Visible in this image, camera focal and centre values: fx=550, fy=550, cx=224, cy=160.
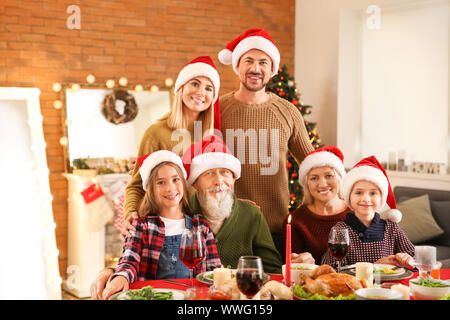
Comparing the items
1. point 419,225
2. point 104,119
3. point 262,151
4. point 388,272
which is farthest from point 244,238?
point 104,119

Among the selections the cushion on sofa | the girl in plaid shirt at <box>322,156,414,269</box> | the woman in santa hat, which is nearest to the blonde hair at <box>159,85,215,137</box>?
the woman in santa hat

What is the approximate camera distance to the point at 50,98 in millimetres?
5098

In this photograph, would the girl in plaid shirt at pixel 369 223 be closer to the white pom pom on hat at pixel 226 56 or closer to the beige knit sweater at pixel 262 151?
the beige knit sweater at pixel 262 151

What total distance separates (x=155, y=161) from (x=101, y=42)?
335 centimetres

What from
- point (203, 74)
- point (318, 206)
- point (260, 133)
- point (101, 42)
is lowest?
point (318, 206)

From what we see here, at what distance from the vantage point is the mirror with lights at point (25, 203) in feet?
14.3

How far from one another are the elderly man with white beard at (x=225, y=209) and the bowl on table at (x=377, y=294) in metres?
0.92

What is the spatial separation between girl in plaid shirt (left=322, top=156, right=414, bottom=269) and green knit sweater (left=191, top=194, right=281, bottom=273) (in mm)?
252

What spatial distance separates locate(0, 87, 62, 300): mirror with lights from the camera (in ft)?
14.3

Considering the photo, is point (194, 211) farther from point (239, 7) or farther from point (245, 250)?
point (239, 7)

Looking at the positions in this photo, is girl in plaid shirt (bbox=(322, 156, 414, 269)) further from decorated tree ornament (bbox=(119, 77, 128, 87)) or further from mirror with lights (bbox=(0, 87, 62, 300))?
decorated tree ornament (bbox=(119, 77, 128, 87))

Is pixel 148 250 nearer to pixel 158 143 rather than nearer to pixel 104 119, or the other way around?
pixel 158 143

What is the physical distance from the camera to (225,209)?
2.43 m

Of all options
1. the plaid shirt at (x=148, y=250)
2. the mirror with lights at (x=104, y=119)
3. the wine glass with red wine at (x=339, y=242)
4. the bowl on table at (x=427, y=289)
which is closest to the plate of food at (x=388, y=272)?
the wine glass with red wine at (x=339, y=242)
